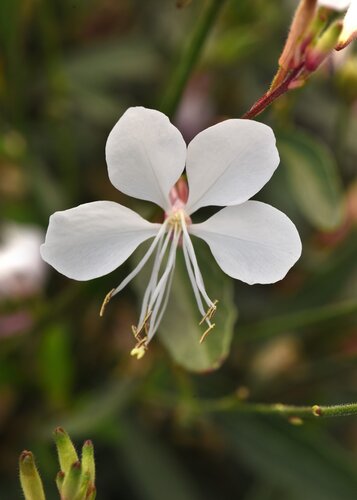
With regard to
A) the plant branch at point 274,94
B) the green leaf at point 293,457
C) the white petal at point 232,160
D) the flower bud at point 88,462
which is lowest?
the green leaf at point 293,457

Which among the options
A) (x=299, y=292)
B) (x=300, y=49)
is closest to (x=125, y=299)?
(x=299, y=292)

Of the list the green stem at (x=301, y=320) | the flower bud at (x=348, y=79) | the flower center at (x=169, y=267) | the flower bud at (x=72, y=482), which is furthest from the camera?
the flower bud at (x=348, y=79)

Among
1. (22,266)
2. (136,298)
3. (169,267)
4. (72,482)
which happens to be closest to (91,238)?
(169,267)

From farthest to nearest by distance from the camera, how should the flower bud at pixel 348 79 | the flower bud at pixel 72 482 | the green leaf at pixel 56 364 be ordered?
the green leaf at pixel 56 364 < the flower bud at pixel 348 79 < the flower bud at pixel 72 482

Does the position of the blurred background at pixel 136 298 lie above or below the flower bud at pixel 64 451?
below

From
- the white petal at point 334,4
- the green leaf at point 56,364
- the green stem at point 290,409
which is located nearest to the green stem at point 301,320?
the green stem at point 290,409

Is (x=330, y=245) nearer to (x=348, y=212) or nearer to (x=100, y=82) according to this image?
(x=348, y=212)

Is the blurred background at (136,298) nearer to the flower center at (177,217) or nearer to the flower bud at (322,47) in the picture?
the flower center at (177,217)
